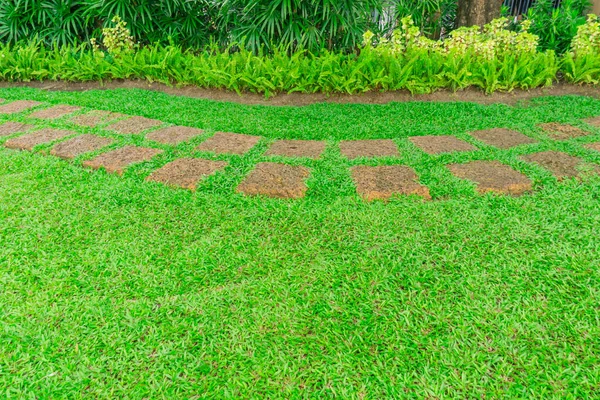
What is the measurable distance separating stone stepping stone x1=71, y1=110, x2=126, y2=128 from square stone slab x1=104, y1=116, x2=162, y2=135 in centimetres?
11

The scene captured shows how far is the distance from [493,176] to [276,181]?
1039 millimetres

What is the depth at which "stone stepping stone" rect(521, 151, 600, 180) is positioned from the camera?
2.04 meters

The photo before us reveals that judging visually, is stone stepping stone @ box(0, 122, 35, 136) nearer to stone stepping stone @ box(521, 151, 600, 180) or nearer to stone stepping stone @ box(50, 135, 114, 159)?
stone stepping stone @ box(50, 135, 114, 159)

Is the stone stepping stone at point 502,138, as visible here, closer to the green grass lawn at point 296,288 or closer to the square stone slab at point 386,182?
the green grass lawn at point 296,288

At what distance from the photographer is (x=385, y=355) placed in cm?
115

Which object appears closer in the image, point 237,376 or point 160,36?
point 237,376

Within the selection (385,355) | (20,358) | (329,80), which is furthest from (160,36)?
(385,355)

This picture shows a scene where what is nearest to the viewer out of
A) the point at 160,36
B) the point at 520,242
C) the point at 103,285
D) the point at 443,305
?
the point at 443,305

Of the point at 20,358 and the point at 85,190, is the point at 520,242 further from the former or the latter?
the point at 85,190

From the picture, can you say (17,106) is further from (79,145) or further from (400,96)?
(400,96)

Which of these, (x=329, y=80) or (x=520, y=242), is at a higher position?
(x=329, y=80)

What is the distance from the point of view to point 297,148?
7.76 ft

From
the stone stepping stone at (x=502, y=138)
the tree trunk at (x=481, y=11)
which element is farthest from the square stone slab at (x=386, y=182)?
the tree trunk at (x=481, y=11)

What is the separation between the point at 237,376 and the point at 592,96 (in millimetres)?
3504
